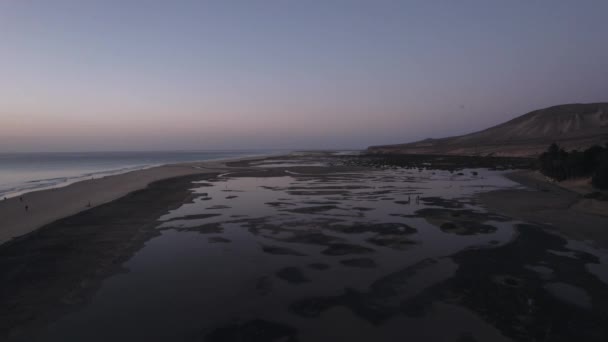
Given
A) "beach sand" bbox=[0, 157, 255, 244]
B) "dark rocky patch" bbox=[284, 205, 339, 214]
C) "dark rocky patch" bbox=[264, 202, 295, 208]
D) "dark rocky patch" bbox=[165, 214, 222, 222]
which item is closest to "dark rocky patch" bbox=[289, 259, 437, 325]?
"dark rocky patch" bbox=[284, 205, 339, 214]

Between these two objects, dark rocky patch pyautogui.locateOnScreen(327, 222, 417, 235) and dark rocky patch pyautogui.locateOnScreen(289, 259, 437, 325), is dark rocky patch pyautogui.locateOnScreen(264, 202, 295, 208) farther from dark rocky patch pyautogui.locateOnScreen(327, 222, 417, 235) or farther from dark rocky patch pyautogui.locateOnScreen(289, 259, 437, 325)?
dark rocky patch pyautogui.locateOnScreen(289, 259, 437, 325)

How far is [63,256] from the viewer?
1341 cm

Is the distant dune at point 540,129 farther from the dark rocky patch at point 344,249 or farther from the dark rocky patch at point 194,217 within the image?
the dark rocky patch at point 344,249

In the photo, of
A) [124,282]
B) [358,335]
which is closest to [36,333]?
[124,282]

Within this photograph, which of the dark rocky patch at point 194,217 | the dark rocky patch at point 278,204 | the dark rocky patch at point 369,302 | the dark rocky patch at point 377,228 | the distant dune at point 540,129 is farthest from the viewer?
the distant dune at point 540,129

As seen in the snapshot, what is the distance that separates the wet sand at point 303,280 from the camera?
27.1 feet

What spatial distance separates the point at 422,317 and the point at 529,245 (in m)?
8.94

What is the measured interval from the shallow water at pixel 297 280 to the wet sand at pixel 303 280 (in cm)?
5

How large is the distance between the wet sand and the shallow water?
2.0 inches

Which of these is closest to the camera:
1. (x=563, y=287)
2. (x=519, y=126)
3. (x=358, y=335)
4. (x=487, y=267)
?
(x=358, y=335)

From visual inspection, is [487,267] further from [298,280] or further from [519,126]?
[519,126]

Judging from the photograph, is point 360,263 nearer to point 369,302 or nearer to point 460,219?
point 369,302

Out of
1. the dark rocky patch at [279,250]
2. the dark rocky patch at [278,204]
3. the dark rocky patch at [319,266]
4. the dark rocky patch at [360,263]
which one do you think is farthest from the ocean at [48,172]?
the dark rocky patch at [360,263]

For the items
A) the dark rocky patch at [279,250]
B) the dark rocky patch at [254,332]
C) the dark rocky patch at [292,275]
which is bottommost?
the dark rocky patch at [254,332]
